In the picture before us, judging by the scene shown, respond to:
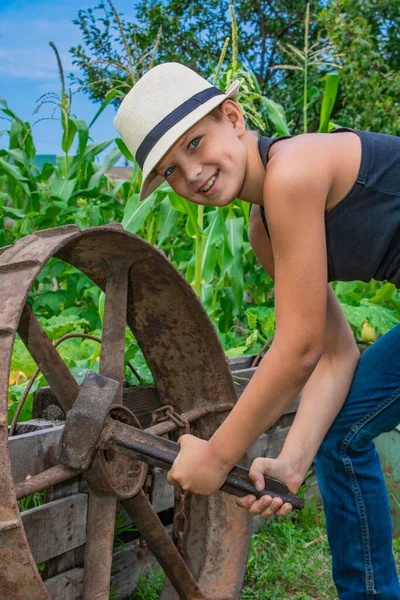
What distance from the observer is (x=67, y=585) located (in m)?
1.91

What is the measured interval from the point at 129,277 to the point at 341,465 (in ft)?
2.53

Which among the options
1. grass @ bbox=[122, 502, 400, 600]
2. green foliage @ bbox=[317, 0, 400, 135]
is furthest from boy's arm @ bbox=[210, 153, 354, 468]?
green foliage @ bbox=[317, 0, 400, 135]

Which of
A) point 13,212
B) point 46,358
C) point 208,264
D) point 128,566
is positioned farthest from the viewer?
point 13,212

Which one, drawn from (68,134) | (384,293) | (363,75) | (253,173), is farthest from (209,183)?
(363,75)

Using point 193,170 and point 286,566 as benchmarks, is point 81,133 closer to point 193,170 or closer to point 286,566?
point 286,566

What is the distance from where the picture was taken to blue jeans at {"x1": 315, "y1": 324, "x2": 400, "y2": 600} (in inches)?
74.5

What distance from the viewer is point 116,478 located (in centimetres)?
183

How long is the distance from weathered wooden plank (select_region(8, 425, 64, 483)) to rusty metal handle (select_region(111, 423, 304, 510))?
25cm

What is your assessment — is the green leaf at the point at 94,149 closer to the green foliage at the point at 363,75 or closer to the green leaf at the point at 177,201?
the green leaf at the point at 177,201

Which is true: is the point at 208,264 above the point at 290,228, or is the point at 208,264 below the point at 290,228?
below

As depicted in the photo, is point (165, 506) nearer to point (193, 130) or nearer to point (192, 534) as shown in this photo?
point (192, 534)

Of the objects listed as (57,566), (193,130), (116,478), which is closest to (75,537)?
(57,566)

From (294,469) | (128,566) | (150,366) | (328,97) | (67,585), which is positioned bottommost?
(128,566)

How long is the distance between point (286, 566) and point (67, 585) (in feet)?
2.74
